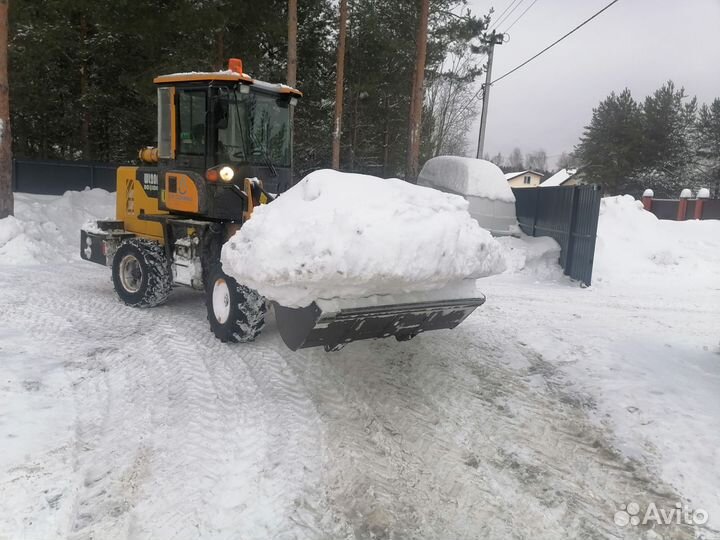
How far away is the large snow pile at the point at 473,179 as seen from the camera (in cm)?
1348

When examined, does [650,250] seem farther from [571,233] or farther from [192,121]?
[192,121]

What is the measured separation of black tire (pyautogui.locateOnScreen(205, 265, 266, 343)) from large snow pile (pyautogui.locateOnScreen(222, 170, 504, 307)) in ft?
3.73

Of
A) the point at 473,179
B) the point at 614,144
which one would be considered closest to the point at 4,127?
the point at 473,179

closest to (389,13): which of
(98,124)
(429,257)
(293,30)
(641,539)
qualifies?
(293,30)

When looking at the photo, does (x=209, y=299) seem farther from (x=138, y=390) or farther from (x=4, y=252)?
(x=4, y=252)

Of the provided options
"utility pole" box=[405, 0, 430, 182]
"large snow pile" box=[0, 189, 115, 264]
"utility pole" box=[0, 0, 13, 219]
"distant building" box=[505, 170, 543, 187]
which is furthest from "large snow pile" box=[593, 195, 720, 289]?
"distant building" box=[505, 170, 543, 187]

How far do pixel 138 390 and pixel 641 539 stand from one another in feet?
12.2

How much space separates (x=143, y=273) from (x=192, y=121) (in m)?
2.03

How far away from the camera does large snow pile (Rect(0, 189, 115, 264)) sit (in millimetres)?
10047

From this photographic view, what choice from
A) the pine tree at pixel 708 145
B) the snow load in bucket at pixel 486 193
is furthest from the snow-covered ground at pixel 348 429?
the pine tree at pixel 708 145

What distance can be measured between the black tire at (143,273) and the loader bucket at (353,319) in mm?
3269

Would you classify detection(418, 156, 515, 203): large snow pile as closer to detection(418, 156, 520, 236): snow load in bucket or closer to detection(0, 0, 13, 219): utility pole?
detection(418, 156, 520, 236): snow load in bucket

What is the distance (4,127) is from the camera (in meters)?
11.0

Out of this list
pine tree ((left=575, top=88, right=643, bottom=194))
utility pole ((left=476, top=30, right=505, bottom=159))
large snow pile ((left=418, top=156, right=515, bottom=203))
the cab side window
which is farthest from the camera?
pine tree ((left=575, top=88, right=643, bottom=194))
